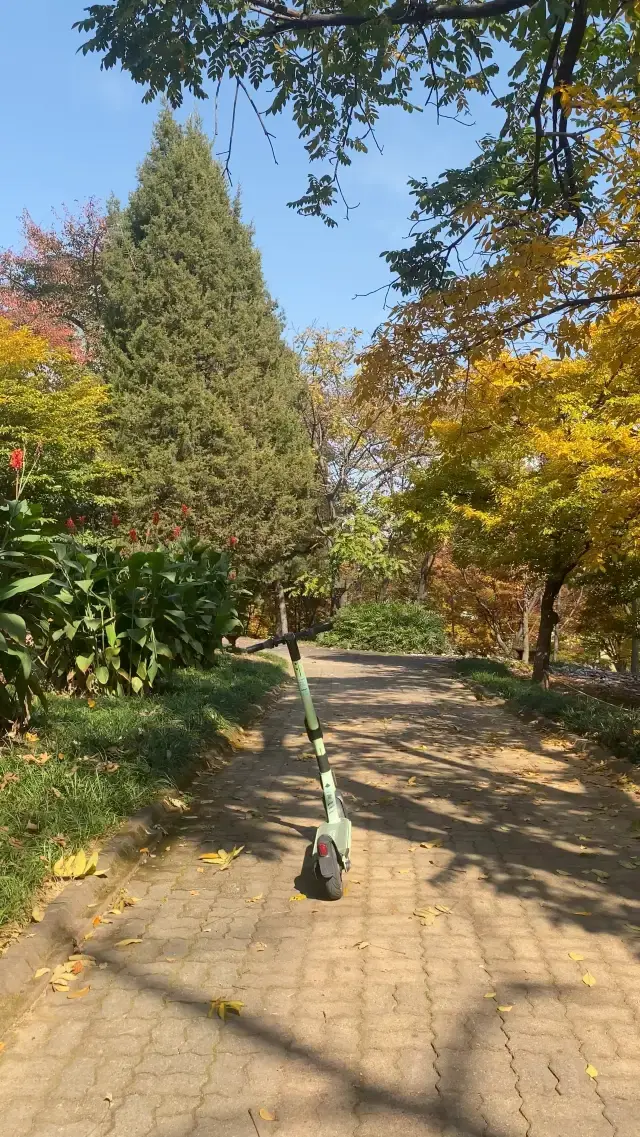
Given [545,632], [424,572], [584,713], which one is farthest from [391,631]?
[584,713]

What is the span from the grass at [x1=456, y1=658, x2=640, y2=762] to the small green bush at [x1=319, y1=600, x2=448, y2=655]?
1025 centimetres

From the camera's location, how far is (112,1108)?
2240 millimetres

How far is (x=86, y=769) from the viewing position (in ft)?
16.1

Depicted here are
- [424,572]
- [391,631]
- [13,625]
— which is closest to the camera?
[13,625]

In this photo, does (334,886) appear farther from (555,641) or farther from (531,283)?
(555,641)

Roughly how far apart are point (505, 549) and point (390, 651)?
1099cm

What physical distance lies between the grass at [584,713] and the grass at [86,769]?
11.9 ft

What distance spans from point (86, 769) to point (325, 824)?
1.89 meters

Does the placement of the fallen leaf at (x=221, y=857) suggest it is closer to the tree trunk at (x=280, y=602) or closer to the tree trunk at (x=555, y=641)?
the tree trunk at (x=280, y=602)

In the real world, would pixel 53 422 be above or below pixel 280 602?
above

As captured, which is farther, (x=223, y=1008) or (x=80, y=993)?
(x=80, y=993)

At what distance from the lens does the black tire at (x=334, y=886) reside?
3.72 m

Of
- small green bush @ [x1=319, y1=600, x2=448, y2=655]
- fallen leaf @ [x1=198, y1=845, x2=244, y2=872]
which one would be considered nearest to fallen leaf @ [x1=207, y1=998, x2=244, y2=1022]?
fallen leaf @ [x1=198, y1=845, x2=244, y2=872]

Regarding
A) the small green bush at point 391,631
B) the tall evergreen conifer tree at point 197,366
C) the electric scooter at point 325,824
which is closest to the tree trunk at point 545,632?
the small green bush at point 391,631
